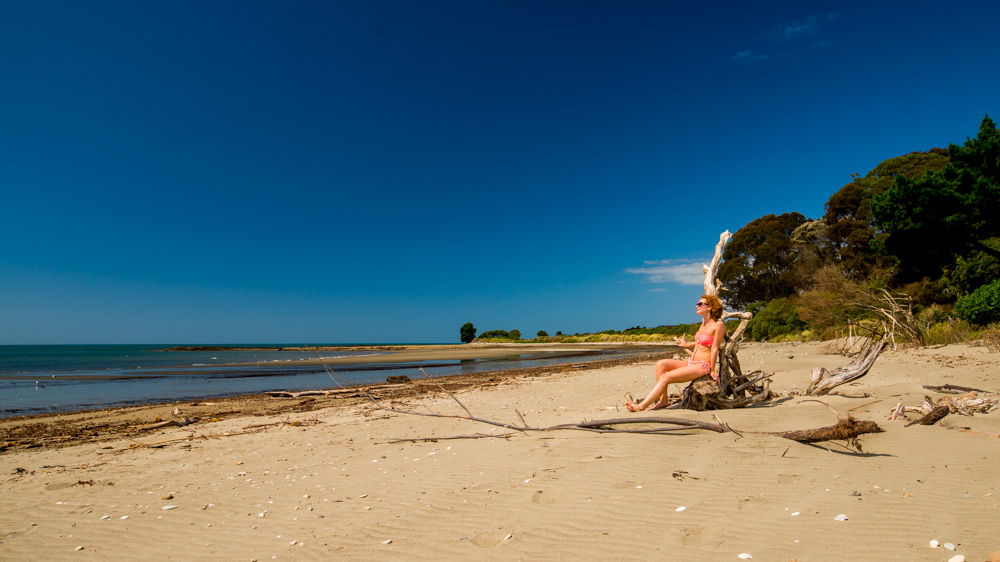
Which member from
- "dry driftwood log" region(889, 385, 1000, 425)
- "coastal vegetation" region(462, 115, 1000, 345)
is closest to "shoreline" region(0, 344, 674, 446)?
"dry driftwood log" region(889, 385, 1000, 425)

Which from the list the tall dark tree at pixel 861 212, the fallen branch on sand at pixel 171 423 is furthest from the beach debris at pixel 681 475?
the tall dark tree at pixel 861 212

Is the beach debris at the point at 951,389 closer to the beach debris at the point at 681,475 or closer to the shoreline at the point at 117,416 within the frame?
the beach debris at the point at 681,475

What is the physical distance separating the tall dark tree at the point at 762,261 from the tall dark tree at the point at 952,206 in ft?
65.8

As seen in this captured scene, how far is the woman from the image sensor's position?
6.50 metres

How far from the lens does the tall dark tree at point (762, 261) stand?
39750mm

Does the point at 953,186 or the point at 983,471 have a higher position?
the point at 953,186

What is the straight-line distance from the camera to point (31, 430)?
873 centimetres

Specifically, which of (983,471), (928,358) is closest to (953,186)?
(928,358)

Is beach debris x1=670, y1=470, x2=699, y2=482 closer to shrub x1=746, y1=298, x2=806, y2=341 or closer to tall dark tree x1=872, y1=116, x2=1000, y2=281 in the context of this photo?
tall dark tree x1=872, y1=116, x2=1000, y2=281

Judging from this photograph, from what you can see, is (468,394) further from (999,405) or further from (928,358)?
(928,358)

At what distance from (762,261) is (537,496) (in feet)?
144

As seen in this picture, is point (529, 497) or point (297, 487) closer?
point (529, 497)

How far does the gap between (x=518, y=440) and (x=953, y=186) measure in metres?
20.6

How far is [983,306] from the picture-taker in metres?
13.9
